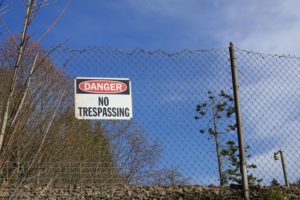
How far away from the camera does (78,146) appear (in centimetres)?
573

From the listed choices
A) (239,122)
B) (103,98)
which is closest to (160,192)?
(239,122)

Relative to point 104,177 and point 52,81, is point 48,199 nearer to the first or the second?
point 104,177

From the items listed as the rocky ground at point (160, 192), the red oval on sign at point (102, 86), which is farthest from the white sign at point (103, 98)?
the rocky ground at point (160, 192)

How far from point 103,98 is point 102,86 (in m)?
0.13

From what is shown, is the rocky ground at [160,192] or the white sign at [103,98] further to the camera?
the rocky ground at [160,192]

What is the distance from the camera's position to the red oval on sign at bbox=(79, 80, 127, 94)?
15.9 feet

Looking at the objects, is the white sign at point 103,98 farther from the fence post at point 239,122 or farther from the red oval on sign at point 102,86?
the fence post at point 239,122

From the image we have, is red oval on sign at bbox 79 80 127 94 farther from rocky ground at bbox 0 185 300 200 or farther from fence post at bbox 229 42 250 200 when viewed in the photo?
fence post at bbox 229 42 250 200

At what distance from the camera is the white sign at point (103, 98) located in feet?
15.8

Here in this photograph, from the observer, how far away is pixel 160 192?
5777 millimetres

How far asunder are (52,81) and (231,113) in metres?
2.67

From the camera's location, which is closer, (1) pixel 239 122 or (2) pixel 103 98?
(2) pixel 103 98

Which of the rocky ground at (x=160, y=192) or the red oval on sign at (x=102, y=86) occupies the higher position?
the red oval on sign at (x=102, y=86)

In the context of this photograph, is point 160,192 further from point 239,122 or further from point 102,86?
point 102,86
